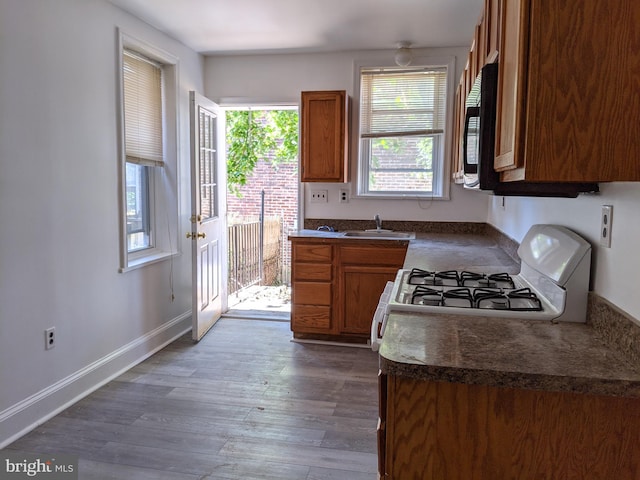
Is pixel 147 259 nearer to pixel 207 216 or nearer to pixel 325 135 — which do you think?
pixel 207 216

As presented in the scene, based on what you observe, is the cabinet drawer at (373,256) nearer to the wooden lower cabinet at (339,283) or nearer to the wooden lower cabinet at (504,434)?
the wooden lower cabinet at (339,283)

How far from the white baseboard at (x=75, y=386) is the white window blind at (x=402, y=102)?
2.37 meters

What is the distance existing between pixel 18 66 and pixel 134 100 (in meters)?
1.07

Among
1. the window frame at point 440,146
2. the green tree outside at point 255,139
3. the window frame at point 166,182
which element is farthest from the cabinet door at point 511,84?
the green tree outside at point 255,139

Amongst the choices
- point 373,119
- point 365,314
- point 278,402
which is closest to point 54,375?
point 278,402

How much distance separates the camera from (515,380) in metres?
1.09

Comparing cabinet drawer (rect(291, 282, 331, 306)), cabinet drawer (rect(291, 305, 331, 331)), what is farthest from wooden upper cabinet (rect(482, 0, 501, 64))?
cabinet drawer (rect(291, 305, 331, 331))

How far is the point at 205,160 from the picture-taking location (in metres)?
4.08

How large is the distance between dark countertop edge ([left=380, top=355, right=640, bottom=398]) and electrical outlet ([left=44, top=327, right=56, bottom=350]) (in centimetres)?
213

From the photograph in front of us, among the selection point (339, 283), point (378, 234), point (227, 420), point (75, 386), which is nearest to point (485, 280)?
point (227, 420)

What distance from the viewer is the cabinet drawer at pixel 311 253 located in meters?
3.83

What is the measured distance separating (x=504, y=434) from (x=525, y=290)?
83cm

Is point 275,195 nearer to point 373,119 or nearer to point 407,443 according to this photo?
point 373,119

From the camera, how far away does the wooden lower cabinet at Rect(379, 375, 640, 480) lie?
1.08 meters
